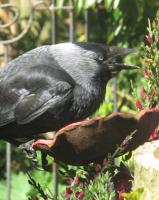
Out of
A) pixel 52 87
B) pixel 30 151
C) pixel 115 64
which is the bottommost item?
pixel 30 151

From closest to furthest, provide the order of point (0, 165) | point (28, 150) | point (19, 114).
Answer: point (28, 150), point (19, 114), point (0, 165)

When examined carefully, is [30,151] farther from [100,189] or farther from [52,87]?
[100,189]

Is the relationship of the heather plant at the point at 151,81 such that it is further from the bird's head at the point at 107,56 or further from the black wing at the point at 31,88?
the black wing at the point at 31,88

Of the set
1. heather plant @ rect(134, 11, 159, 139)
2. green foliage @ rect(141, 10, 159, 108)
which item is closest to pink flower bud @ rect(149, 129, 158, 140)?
heather plant @ rect(134, 11, 159, 139)

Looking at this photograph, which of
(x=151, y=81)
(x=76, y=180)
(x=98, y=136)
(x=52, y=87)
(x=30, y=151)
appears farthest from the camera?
(x=52, y=87)

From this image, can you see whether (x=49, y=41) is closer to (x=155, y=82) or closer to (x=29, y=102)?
(x=29, y=102)

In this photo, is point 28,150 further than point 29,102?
No

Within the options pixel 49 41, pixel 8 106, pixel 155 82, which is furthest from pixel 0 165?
pixel 155 82

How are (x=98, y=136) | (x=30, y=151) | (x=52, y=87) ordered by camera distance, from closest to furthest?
(x=98, y=136) → (x=30, y=151) → (x=52, y=87)

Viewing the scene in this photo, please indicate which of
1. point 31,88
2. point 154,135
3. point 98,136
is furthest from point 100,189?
point 31,88

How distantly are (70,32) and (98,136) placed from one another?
3.47 m

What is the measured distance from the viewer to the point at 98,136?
8.16 feet

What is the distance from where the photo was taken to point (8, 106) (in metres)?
4.07

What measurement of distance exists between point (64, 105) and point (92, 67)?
1.30ft
